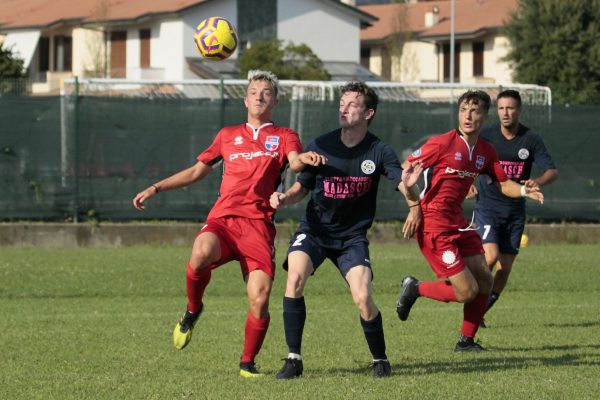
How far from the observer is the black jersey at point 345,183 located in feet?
28.0

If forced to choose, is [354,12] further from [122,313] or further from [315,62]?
[122,313]

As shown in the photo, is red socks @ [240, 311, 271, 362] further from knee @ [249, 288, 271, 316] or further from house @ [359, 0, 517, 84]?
house @ [359, 0, 517, 84]

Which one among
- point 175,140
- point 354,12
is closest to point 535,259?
point 175,140

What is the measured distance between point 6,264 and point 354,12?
143ft

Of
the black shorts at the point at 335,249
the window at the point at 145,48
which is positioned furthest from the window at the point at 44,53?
the black shorts at the point at 335,249

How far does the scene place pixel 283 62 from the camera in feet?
155

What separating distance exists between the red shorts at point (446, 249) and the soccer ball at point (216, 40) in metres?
2.63

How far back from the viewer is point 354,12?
58.4m

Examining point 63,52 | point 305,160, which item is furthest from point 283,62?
point 305,160

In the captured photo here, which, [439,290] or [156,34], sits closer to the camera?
[439,290]

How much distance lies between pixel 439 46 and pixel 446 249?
2279 inches

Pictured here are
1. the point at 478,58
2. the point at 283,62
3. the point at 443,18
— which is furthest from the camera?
the point at 443,18

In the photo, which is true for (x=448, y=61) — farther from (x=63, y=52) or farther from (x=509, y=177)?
(x=509, y=177)

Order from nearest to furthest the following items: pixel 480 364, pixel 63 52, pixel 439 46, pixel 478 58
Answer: pixel 480 364 < pixel 63 52 < pixel 478 58 < pixel 439 46
